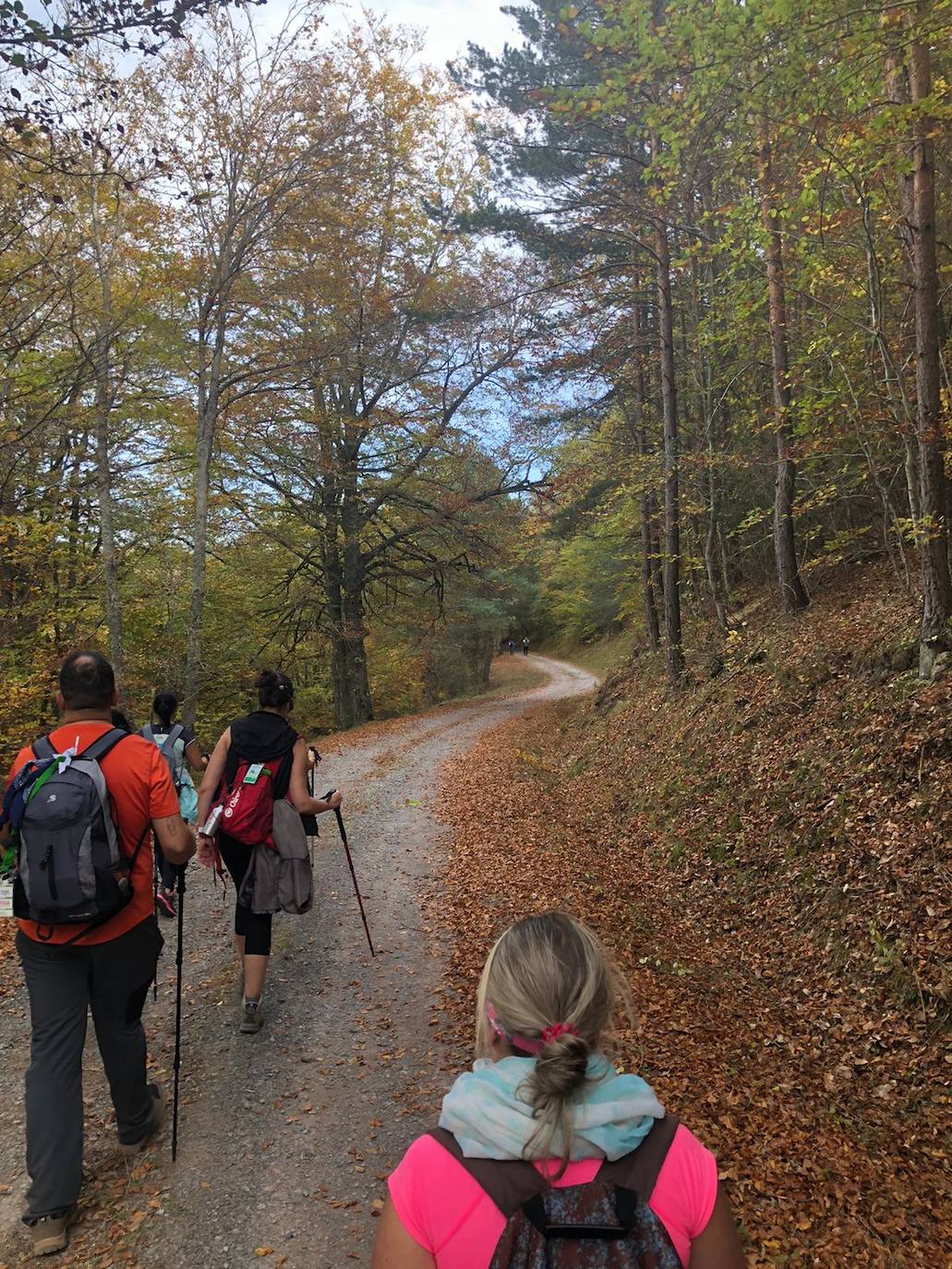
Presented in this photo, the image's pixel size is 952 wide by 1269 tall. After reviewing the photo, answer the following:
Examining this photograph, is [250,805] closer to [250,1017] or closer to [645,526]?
[250,1017]

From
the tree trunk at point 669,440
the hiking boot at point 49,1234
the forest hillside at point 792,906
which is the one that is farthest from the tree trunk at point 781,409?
the hiking boot at point 49,1234

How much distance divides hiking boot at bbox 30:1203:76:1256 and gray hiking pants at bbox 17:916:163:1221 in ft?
0.10

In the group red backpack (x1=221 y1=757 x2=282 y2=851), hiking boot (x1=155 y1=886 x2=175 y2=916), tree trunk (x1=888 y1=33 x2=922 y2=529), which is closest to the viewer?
red backpack (x1=221 y1=757 x2=282 y2=851)

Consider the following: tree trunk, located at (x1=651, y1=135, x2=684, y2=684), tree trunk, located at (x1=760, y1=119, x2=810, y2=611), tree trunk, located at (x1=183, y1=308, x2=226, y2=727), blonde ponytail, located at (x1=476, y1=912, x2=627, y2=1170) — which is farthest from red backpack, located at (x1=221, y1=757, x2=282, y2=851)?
tree trunk, located at (x1=651, y1=135, x2=684, y2=684)

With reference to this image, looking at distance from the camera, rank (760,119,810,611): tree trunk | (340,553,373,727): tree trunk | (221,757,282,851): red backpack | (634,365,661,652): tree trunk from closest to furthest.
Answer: (221,757,282,851): red backpack
(760,119,810,611): tree trunk
(634,365,661,652): tree trunk
(340,553,373,727): tree trunk

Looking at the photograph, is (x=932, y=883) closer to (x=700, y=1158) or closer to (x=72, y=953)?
(x=700, y=1158)

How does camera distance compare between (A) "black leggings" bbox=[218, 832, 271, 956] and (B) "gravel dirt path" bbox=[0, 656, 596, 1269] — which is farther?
(A) "black leggings" bbox=[218, 832, 271, 956]

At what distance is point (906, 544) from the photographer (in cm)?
1073

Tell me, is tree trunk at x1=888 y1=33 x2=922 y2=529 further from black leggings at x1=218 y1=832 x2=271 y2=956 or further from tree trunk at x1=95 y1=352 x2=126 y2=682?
tree trunk at x1=95 y1=352 x2=126 y2=682

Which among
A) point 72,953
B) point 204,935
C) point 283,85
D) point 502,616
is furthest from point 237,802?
point 502,616

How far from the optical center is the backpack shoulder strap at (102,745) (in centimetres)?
311

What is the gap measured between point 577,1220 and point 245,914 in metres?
3.62

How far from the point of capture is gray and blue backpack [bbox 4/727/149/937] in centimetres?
293

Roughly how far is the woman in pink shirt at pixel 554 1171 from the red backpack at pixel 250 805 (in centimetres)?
320
